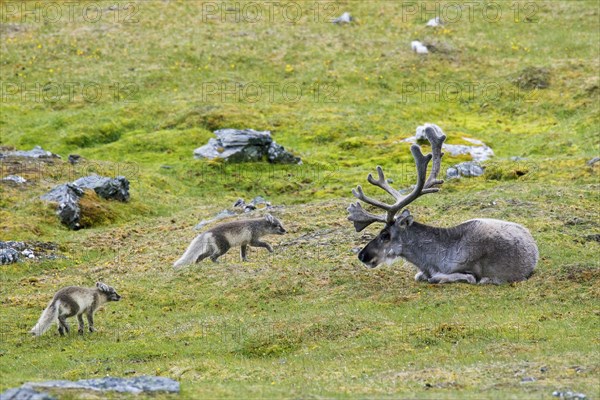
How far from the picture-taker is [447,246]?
76.3 feet

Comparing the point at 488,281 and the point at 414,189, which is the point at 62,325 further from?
the point at 488,281

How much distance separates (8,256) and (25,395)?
63.9ft

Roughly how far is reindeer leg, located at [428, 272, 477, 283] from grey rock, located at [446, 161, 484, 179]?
19609mm

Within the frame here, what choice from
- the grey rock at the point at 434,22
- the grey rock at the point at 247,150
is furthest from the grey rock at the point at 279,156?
the grey rock at the point at 434,22

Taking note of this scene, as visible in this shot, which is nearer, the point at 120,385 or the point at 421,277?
the point at 120,385

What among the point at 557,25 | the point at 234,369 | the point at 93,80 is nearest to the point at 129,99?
the point at 93,80

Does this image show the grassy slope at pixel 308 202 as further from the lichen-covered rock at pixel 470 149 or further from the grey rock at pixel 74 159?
the lichen-covered rock at pixel 470 149

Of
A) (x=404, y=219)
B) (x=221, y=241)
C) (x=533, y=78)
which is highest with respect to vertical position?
(x=404, y=219)

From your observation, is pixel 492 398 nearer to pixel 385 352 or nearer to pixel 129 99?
pixel 385 352

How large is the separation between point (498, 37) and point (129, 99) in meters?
30.3

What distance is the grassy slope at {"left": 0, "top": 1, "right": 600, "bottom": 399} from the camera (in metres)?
18.2

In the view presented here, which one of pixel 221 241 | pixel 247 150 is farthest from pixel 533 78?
pixel 221 241

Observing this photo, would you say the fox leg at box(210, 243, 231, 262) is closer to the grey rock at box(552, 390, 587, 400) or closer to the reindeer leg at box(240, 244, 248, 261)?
the reindeer leg at box(240, 244, 248, 261)

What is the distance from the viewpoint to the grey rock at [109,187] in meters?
40.5
